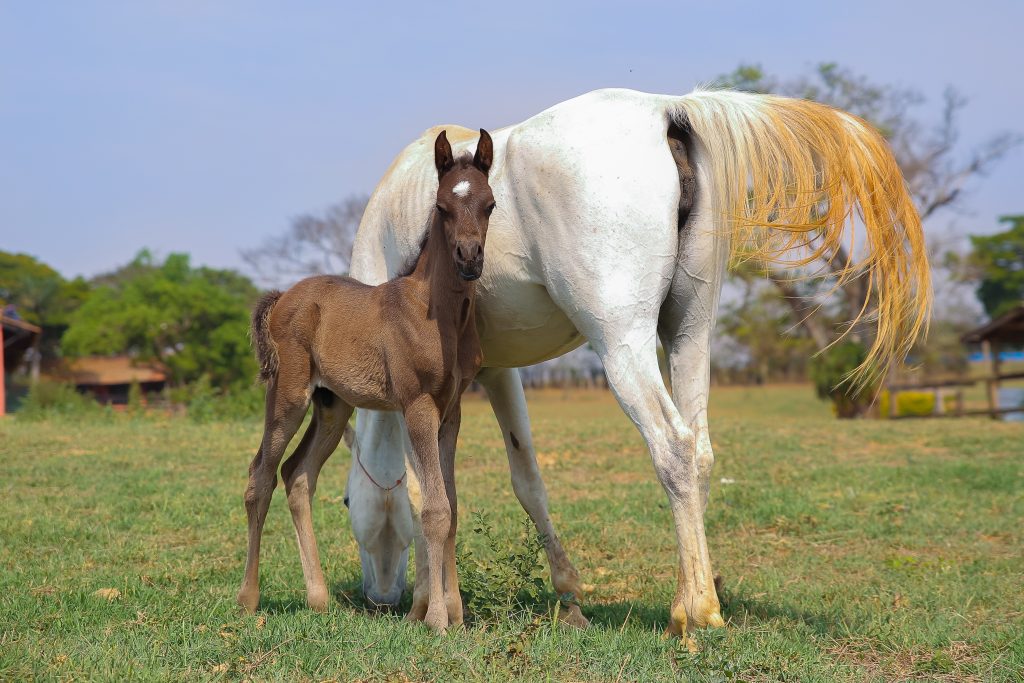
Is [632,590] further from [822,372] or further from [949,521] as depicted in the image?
[822,372]

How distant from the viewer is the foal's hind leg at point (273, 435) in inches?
192

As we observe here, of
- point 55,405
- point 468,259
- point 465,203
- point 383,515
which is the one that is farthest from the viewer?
point 55,405

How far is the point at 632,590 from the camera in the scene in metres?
5.82

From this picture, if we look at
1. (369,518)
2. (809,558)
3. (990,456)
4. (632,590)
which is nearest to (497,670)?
(369,518)

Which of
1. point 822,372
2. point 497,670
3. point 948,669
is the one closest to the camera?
point 497,670

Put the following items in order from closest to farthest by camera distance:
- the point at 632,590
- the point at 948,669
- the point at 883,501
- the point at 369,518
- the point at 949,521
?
the point at 948,669, the point at 369,518, the point at 632,590, the point at 949,521, the point at 883,501

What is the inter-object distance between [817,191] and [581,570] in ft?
10.5

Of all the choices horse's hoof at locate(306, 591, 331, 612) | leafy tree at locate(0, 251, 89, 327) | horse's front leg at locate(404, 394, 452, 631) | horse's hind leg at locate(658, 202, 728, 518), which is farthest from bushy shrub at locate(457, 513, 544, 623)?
leafy tree at locate(0, 251, 89, 327)

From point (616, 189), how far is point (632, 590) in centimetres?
270

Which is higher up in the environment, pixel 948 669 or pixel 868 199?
pixel 868 199

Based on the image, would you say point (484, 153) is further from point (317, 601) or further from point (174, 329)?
point (174, 329)

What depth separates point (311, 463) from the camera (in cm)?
513

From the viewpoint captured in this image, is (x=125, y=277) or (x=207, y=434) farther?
(x=125, y=277)

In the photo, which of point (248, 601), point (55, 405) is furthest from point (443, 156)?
point (55, 405)
